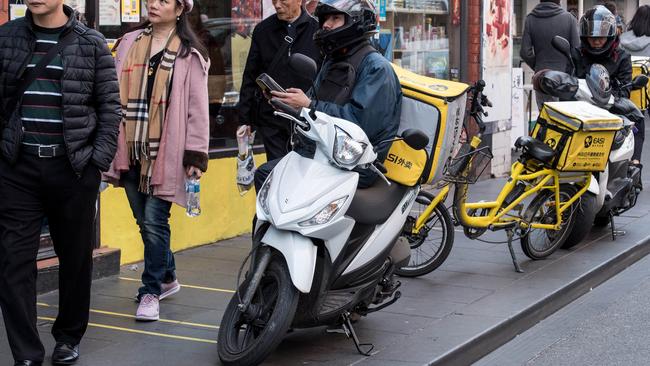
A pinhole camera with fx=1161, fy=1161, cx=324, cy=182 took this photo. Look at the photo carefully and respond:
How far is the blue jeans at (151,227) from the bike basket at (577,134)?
3222mm

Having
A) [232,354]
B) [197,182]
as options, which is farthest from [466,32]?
[232,354]

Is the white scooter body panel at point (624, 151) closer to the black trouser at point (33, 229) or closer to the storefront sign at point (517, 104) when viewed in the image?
the storefront sign at point (517, 104)

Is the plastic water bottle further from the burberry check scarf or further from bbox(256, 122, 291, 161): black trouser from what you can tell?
bbox(256, 122, 291, 161): black trouser

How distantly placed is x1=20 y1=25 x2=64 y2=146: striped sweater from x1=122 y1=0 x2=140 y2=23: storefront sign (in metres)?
2.70

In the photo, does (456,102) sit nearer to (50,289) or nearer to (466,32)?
(50,289)

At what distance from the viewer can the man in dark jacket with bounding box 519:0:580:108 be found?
12.6 m

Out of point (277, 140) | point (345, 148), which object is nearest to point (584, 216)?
point (277, 140)

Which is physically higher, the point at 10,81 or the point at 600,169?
the point at 10,81

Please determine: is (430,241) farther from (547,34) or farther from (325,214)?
(547,34)

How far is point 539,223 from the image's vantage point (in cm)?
861

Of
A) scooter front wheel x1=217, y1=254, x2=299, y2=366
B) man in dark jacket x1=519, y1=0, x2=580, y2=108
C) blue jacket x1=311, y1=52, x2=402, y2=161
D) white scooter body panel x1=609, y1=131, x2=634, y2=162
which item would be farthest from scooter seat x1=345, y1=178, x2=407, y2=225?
man in dark jacket x1=519, y1=0, x2=580, y2=108

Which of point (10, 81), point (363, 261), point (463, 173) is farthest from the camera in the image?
point (463, 173)

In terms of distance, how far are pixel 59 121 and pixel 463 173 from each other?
3.33 meters

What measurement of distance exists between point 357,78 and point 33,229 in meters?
1.80
